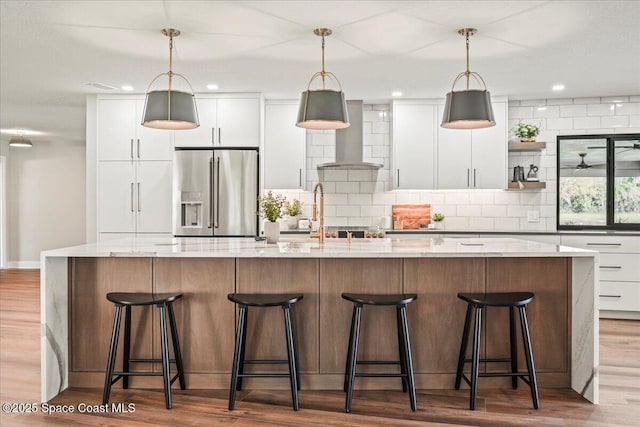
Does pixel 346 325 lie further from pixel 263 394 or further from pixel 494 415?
pixel 494 415

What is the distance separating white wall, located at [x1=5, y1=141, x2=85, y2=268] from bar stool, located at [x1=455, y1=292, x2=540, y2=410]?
9250 mm

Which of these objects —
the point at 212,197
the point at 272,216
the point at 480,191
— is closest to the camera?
the point at 272,216

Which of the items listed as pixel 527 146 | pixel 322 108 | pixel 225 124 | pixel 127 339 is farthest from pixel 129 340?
pixel 527 146

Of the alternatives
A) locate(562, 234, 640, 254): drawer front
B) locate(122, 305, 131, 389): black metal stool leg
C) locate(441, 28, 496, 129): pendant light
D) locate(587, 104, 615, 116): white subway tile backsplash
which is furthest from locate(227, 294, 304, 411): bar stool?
locate(587, 104, 615, 116): white subway tile backsplash

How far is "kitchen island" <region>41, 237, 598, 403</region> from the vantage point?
136 inches

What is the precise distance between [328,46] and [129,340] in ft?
8.49

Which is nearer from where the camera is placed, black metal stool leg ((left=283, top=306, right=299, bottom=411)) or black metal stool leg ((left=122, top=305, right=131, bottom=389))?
black metal stool leg ((left=283, top=306, right=299, bottom=411))

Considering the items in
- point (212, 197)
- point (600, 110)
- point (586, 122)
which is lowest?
point (212, 197)

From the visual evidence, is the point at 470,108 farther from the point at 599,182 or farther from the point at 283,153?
the point at 599,182

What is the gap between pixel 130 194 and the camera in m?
5.98

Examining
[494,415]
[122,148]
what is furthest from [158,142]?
[494,415]

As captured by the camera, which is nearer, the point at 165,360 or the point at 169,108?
the point at 165,360

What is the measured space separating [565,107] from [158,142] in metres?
4.61

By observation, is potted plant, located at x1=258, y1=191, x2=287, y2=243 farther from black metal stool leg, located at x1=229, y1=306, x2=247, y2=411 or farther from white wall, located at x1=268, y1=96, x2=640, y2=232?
white wall, located at x1=268, y1=96, x2=640, y2=232
